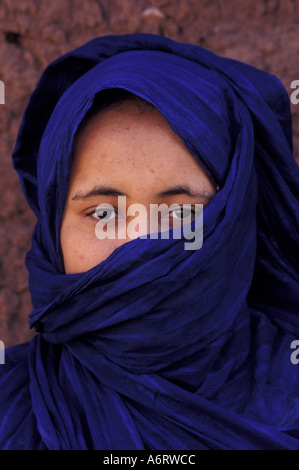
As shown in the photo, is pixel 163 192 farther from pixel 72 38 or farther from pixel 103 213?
pixel 72 38

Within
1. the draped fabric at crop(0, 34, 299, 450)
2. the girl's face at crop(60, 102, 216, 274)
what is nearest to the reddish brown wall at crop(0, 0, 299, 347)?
the draped fabric at crop(0, 34, 299, 450)

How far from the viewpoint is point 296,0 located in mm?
1864

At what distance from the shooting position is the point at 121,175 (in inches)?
44.7

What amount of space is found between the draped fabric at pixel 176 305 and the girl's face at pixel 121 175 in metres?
0.03

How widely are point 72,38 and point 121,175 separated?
78 centimetres

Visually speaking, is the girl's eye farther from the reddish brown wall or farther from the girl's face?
the reddish brown wall

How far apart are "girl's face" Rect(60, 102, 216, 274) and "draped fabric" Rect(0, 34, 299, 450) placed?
3 cm

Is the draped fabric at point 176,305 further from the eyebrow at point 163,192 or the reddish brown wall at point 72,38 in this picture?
the reddish brown wall at point 72,38

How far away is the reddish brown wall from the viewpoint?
1.67 m

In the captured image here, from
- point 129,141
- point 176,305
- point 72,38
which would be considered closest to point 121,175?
point 129,141

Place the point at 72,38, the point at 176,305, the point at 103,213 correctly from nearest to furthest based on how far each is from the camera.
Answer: the point at 176,305
the point at 103,213
the point at 72,38
